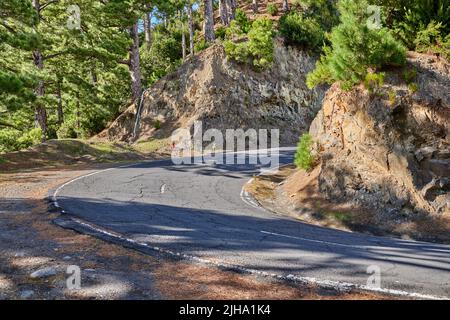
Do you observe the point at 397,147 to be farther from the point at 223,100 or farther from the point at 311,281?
the point at 223,100

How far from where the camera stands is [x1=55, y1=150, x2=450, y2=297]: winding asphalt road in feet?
20.6

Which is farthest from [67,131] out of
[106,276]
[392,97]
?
[106,276]

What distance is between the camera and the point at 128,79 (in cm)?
3553

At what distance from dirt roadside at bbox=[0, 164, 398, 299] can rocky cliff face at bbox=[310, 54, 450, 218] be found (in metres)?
7.99

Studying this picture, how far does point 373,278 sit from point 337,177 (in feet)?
28.1

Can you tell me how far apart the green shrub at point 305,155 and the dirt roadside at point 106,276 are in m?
10.4

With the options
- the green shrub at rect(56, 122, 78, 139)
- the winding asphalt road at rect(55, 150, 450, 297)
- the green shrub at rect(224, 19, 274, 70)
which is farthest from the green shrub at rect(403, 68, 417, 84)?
the green shrub at rect(56, 122, 78, 139)

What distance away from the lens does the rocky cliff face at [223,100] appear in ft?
102

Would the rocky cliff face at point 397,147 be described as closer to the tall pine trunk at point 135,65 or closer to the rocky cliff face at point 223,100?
the rocky cliff face at point 223,100

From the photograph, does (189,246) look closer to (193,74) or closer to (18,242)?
(18,242)

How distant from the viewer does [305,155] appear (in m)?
16.4

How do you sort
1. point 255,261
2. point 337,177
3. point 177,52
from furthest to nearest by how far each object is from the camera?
point 177,52 < point 337,177 < point 255,261

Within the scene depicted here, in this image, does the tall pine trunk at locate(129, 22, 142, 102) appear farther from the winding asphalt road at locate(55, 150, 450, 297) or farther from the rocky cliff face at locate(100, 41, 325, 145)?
the winding asphalt road at locate(55, 150, 450, 297)

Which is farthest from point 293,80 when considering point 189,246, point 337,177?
point 189,246
